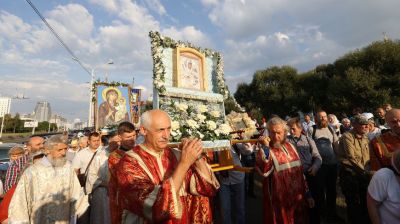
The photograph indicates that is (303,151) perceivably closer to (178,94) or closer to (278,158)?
(278,158)

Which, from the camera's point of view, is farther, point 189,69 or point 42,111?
point 42,111

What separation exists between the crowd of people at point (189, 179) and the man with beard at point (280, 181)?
0.05 ft

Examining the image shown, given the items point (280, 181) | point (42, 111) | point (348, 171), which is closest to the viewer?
point (280, 181)

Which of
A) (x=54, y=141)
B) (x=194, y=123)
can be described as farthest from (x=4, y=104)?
(x=194, y=123)

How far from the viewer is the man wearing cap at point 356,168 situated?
5246 millimetres

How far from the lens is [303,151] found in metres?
5.33

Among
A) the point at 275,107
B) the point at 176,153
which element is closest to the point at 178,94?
the point at 176,153

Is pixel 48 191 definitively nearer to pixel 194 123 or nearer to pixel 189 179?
pixel 194 123

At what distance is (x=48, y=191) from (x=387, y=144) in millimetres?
4970

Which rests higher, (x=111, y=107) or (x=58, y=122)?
(x=58, y=122)

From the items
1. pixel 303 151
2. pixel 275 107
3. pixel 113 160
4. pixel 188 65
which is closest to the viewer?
pixel 113 160

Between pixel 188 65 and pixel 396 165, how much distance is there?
10.8 ft

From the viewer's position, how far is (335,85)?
A: 23.8m

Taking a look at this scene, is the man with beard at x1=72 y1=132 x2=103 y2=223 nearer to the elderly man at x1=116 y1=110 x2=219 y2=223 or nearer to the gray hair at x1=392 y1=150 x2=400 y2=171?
the elderly man at x1=116 y1=110 x2=219 y2=223
